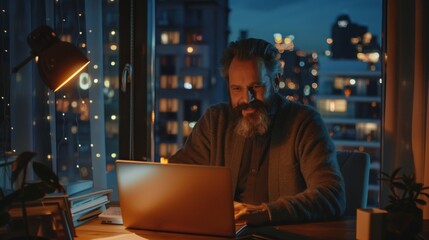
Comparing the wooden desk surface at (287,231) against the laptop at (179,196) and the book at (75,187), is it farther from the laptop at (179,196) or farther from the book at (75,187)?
the book at (75,187)

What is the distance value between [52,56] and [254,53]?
0.95 meters

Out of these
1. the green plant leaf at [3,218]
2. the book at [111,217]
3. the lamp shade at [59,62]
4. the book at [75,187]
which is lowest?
the book at [111,217]

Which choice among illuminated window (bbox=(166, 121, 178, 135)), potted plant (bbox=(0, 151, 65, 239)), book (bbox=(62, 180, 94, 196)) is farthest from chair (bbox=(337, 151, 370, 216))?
illuminated window (bbox=(166, 121, 178, 135))

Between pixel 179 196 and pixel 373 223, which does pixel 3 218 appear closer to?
pixel 179 196

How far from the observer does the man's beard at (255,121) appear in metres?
2.11

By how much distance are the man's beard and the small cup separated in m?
0.74

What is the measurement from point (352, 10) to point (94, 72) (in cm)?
150

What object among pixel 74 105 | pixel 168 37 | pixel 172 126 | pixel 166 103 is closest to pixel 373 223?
pixel 74 105

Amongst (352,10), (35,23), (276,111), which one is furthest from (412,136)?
(35,23)

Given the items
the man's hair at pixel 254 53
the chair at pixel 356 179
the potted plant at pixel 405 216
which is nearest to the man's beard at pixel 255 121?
the man's hair at pixel 254 53

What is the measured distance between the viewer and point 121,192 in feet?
5.14

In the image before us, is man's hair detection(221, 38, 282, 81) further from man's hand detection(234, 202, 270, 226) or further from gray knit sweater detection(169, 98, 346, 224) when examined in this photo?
man's hand detection(234, 202, 270, 226)

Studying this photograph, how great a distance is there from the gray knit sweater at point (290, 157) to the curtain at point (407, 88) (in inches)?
21.8

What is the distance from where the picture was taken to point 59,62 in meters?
1.43
